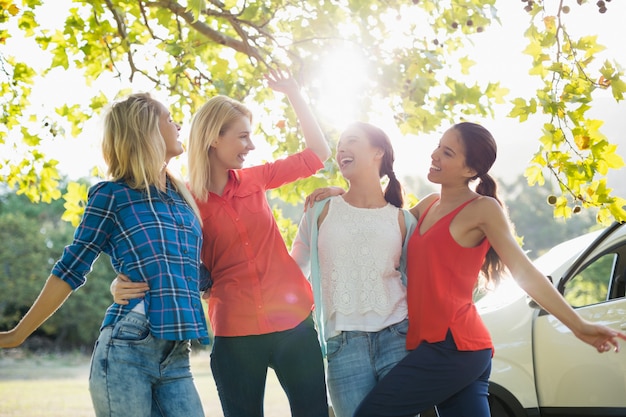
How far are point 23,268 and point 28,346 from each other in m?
4.17

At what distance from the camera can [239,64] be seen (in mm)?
7402

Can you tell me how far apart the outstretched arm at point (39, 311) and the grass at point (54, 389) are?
12.0 m

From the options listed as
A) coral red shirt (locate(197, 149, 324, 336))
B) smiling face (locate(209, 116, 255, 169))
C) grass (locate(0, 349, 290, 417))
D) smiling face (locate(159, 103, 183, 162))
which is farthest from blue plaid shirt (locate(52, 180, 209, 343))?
grass (locate(0, 349, 290, 417))

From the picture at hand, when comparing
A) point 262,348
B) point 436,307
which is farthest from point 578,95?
point 262,348

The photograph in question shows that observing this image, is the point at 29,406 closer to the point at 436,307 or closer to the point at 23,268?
the point at 436,307

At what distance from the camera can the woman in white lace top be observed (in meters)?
3.18

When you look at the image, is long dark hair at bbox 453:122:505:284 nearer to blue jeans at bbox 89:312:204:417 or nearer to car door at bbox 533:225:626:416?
blue jeans at bbox 89:312:204:417

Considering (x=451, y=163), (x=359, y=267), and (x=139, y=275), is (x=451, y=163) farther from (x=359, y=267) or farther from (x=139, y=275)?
(x=139, y=275)

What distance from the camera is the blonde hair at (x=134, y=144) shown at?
2.91m

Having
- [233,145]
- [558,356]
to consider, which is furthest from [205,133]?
[558,356]

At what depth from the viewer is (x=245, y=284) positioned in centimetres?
336

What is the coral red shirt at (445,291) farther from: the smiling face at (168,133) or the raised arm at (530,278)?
the smiling face at (168,133)

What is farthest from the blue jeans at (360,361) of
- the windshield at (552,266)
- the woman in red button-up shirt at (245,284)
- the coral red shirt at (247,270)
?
the windshield at (552,266)

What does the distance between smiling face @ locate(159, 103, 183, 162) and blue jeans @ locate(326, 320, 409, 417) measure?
0.97 metres
